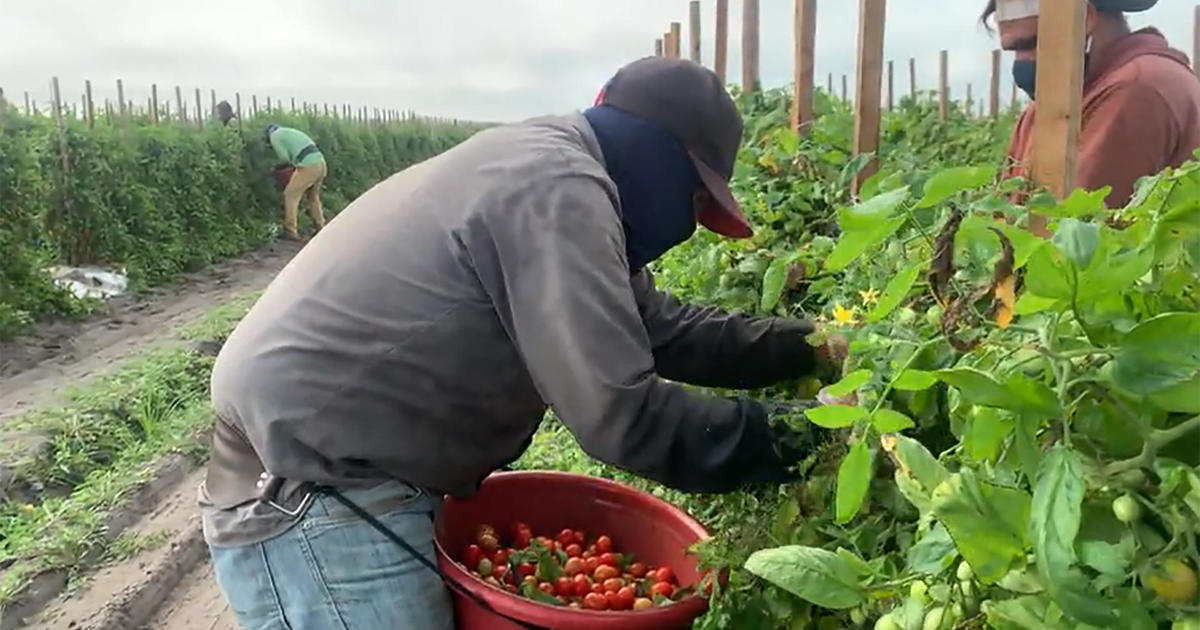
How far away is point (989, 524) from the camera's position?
77 cm

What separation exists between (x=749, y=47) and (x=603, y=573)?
561 centimetres

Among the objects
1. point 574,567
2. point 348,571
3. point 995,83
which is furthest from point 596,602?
point 995,83

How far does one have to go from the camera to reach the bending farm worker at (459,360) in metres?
1.79

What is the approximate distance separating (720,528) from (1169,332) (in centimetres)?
144

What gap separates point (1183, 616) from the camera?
0.71 m

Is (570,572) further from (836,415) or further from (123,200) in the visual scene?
(123,200)

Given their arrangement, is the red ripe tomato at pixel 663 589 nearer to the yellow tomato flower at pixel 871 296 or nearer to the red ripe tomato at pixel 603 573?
the red ripe tomato at pixel 603 573

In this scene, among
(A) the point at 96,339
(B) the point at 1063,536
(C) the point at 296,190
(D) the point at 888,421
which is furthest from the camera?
(C) the point at 296,190

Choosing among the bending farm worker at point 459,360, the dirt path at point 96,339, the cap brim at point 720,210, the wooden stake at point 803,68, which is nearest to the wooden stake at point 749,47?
the wooden stake at point 803,68

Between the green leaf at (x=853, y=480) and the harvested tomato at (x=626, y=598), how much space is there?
1.08 meters

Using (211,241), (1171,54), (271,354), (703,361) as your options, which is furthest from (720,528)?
(211,241)

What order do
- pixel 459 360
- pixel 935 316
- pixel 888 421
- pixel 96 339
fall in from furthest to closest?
pixel 96 339 < pixel 459 360 < pixel 935 316 < pixel 888 421

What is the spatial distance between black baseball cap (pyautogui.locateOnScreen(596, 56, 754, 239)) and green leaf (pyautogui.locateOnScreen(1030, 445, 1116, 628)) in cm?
141

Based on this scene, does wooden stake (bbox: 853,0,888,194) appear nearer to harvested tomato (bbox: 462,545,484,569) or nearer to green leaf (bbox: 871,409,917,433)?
harvested tomato (bbox: 462,545,484,569)
